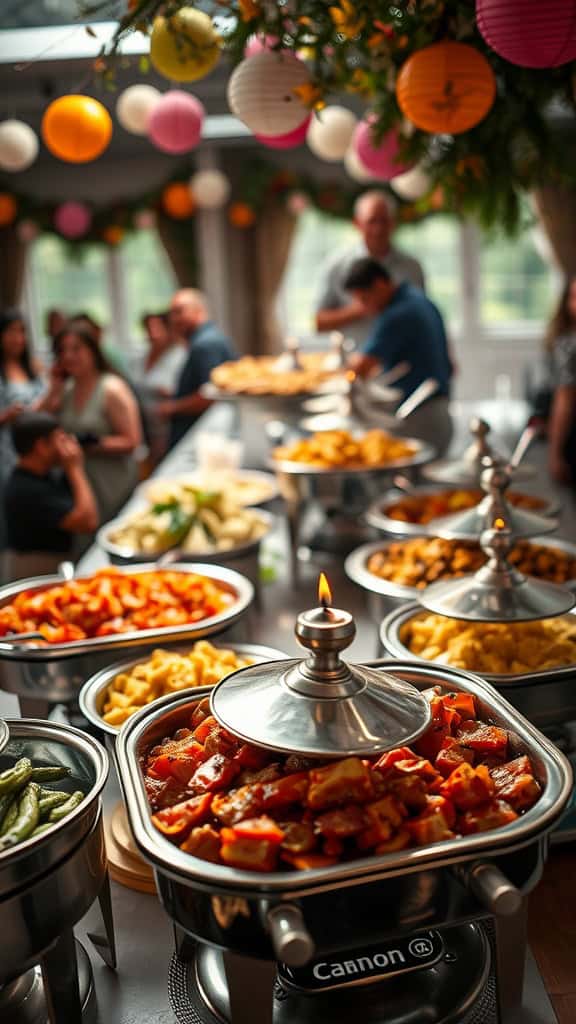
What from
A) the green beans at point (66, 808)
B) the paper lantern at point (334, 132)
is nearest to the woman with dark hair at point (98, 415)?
the paper lantern at point (334, 132)

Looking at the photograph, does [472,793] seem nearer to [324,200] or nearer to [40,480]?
[40,480]

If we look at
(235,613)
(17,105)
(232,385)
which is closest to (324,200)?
(17,105)

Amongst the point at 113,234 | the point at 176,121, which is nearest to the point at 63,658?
the point at 176,121

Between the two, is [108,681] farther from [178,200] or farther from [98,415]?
A: [178,200]

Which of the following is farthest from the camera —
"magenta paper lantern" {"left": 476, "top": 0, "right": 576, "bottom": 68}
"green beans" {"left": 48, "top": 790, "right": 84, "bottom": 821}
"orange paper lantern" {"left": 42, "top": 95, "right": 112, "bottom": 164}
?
"orange paper lantern" {"left": 42, "top": 95, "right": 112, "bottom": 164}

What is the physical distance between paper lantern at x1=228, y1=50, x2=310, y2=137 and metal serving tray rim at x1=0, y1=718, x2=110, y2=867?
1341 millimetres

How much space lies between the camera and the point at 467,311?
8.59 m

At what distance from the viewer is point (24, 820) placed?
3.18 feet

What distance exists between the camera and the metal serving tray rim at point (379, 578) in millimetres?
1774

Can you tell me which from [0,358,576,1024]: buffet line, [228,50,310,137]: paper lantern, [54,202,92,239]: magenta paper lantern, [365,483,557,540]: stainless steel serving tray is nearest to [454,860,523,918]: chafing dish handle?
[0,358,576,1024]: buffet line

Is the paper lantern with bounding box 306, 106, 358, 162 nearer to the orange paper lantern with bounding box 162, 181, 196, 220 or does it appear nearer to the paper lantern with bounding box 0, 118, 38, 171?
the paper lantern with bounding box 0, 118, 38, 171

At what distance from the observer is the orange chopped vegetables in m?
1.70

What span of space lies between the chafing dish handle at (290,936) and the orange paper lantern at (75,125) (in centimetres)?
222

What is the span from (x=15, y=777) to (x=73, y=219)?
8.31 metres
